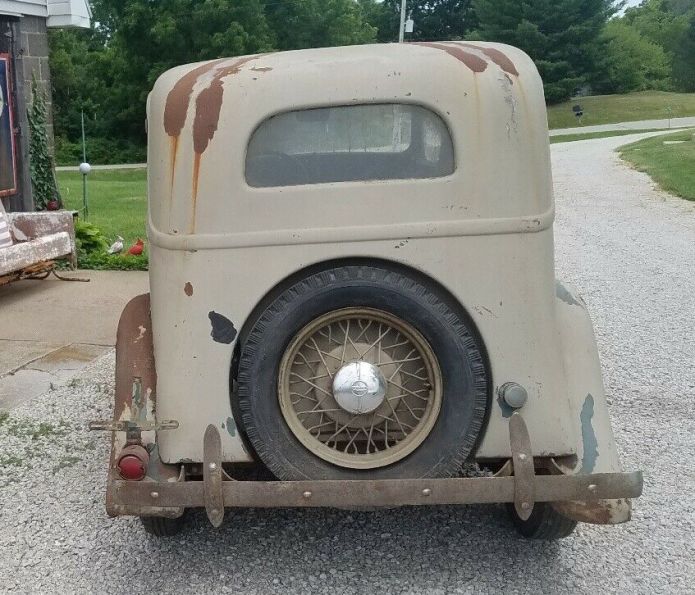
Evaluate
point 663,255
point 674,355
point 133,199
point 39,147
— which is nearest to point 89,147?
point 133,199

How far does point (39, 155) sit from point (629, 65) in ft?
146

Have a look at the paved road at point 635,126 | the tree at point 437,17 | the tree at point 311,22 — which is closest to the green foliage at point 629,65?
the paved road at point 635,126

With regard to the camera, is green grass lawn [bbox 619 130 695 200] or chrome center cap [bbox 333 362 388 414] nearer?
chrome center cap [bbox 333 362 388 414]

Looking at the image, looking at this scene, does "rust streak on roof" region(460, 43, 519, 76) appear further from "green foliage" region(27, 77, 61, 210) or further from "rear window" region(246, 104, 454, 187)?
"green foliage" region(27, 77, 61, 210)

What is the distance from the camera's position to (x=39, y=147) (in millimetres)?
9953

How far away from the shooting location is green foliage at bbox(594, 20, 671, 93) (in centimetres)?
4547

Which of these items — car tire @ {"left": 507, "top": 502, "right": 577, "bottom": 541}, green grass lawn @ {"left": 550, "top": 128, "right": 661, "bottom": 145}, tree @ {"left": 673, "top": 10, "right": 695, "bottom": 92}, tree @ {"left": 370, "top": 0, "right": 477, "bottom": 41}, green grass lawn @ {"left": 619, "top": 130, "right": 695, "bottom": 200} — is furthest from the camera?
tree @ {"left": 673, "top": 10, "right": 695, "bottom": 92}

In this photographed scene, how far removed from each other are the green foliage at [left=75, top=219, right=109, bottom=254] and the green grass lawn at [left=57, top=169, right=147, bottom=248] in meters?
0.65

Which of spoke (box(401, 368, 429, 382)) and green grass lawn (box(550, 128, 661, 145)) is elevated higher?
spoke (box(401, 368, 429, 382))

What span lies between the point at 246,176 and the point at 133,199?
14.4 meters

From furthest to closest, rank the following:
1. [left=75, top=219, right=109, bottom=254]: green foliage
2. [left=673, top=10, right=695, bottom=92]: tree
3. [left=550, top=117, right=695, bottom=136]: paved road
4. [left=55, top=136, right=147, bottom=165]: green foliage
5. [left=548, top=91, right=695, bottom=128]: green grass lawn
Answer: [left=673, top=10, right=695, bottom=92]: tree < [left=548, top=91, right=695, bottom=128]: green grass lawn < [left=55, top=136, right=147, bottom=165]: green foliage < [left=550, top=117, right=695, bottom=136]: paved road < [left=75, top=219, right=109, bottom=254]: green foliage

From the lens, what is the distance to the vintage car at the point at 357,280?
291cm

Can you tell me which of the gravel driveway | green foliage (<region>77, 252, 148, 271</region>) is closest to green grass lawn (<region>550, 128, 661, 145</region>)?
green foliage (<region>77, 252, 148, 271</region>)

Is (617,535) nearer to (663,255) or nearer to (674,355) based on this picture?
(674,355)
